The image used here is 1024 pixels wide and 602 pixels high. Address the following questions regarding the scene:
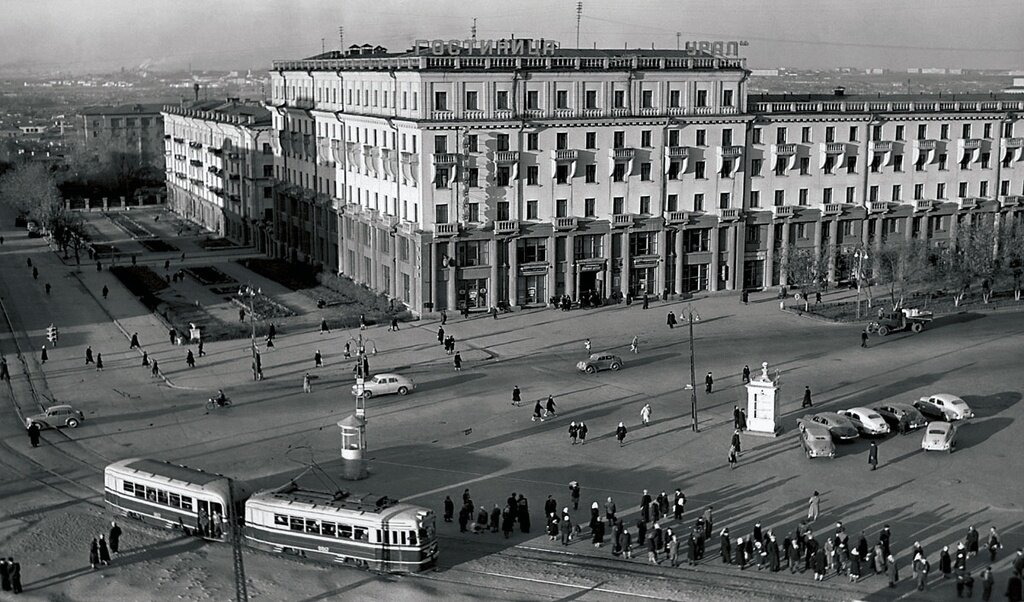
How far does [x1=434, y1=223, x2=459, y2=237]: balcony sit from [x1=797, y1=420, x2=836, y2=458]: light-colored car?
37.1 m

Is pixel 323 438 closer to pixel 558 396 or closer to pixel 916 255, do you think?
pixel 558 396

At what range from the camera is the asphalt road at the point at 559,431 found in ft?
140

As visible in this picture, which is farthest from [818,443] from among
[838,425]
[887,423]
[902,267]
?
[902,267]

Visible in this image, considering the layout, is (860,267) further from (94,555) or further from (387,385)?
(94,555)

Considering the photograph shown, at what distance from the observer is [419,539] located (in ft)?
130

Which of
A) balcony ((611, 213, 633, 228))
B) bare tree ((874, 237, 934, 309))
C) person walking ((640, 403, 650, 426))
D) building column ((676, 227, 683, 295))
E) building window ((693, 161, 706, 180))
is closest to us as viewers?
person walking ((640, 403, 650, 426))

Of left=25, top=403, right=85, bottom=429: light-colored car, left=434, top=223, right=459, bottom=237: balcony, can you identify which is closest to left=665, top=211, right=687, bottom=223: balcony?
left=434, top=223, right=459, bottom=237: balcony

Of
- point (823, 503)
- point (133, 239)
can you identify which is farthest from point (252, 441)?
point (133, 239)

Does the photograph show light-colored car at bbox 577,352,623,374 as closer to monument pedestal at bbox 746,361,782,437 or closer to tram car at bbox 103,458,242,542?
monument pedestal at bbox 746,361,782,437

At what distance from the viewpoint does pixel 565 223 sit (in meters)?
88.1

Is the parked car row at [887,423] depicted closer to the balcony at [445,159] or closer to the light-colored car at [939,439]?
the light-colored car at [939,439]

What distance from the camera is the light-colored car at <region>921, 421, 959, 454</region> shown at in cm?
5272

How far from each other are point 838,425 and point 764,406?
3.50 m

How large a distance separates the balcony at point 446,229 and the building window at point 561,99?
1208 cm
